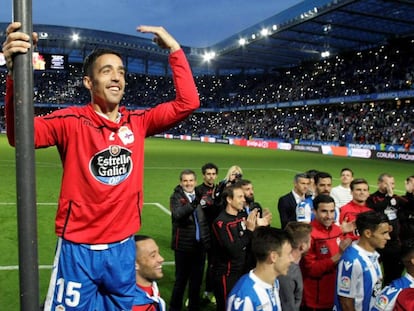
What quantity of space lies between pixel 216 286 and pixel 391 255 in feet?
9.17

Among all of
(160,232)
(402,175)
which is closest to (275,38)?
(402,175)

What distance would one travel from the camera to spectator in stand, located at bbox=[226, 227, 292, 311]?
10.8 ft

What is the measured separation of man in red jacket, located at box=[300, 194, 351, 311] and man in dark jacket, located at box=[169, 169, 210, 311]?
1.29m

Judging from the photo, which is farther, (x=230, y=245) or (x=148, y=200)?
(x=148, y=200)

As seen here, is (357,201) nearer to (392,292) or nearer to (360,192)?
(360,192)

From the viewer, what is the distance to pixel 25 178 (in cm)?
153

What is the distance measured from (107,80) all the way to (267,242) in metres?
1.89

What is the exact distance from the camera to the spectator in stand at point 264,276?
3305 millimetres

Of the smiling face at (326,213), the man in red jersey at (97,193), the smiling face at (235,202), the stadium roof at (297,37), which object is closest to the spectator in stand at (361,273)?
the smiling face at (326,213)

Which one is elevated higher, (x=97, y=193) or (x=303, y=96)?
(x=303, y=96)

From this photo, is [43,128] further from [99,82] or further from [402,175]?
[402,175]

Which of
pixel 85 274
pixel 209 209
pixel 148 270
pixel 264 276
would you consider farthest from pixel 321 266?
pixel 85 274

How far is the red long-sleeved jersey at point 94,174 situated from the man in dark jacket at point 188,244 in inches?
114

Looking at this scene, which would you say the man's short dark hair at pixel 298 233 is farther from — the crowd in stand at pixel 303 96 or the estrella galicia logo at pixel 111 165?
the crowd in stand at pixel 303 96
